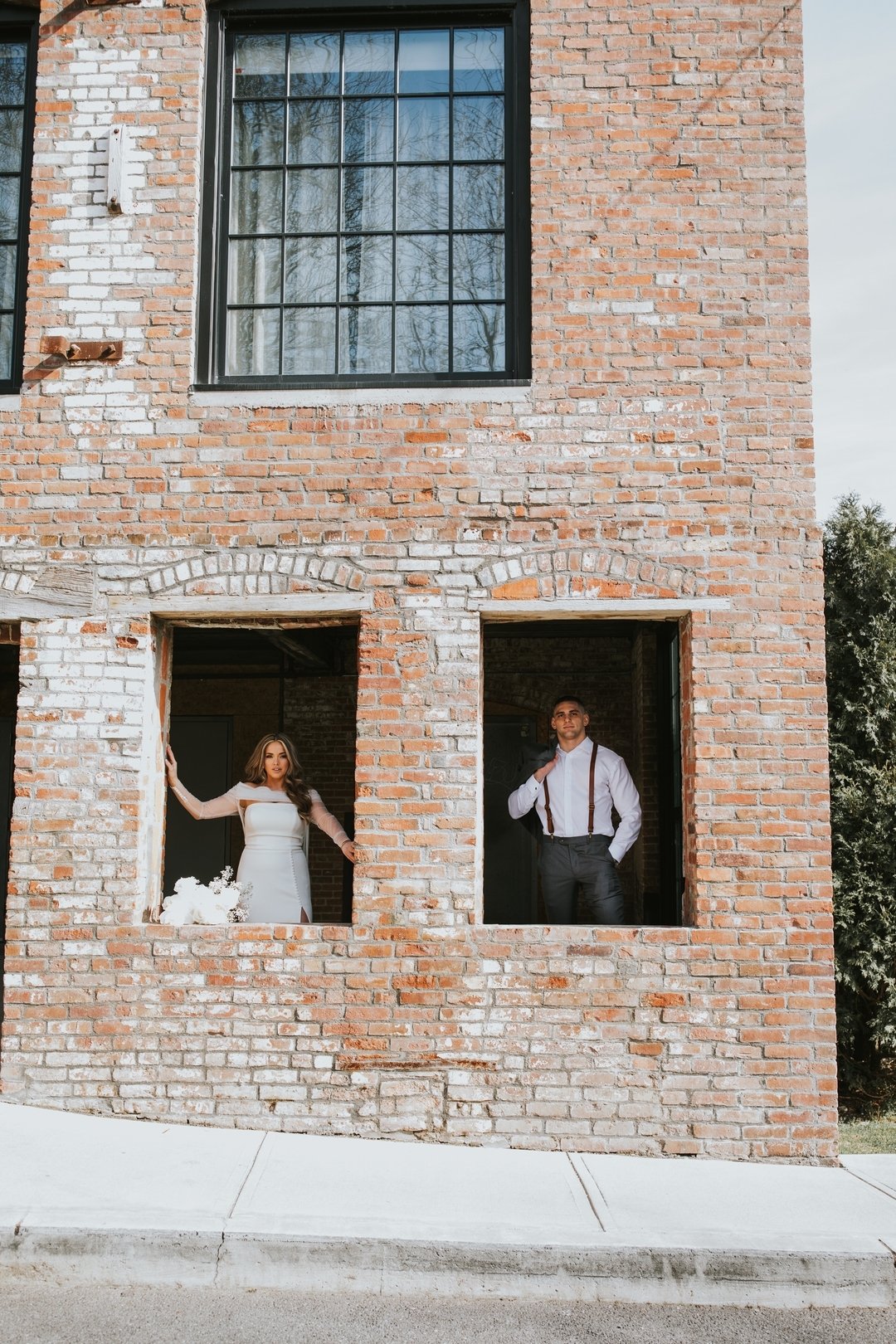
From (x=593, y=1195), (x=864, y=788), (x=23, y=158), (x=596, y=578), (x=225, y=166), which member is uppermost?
(x=23, y=158)

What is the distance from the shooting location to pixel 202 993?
617 centimetres

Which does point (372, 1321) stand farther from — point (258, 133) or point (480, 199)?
point (258, 133)

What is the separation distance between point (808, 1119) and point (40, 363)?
19.5 feet

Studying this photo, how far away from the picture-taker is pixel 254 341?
6.93m

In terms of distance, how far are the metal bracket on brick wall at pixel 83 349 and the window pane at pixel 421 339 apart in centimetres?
162

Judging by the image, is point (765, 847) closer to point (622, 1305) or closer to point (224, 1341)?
point (622, 1305)

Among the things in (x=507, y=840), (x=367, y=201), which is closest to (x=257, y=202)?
(x=367, y=201)

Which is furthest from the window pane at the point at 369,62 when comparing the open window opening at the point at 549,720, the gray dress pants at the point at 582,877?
the gray dress pants at the point at 582,877

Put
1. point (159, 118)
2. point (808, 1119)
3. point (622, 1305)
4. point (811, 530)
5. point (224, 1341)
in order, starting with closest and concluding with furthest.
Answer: point (224, 1341) → point (622, 1305) → point (808, 1119) → point (811, 530) → point (159, 118)

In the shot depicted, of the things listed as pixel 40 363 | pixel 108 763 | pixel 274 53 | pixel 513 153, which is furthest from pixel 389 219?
pixel 108 763

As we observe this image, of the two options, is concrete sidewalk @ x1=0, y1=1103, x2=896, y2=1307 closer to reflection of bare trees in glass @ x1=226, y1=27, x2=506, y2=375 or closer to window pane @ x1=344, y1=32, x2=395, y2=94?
reflection of bare trees in glass @ x1=226, y1=27, x2=506, y2=375

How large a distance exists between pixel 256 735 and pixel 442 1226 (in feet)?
24.8

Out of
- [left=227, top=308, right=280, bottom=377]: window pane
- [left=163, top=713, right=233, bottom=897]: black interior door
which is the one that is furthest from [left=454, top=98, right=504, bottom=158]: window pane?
[left=163, top=713, right=233, bottom=897]: black interior door

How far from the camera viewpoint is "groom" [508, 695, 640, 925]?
266 inches
